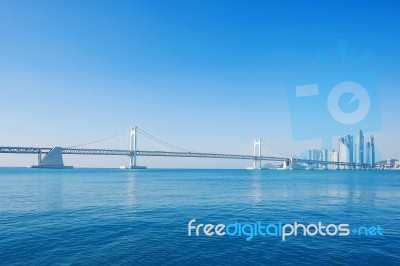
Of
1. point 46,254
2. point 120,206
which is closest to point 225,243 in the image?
point 46,254

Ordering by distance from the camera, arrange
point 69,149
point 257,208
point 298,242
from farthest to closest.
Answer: point 69,149 < point 257,208 < point 298,242

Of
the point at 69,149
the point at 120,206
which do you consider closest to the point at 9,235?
the point at 120,206

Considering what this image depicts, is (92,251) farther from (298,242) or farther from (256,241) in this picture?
(298,242)

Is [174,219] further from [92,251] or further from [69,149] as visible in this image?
[69,149]

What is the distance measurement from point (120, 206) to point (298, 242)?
50.0 feet

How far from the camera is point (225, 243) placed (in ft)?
39.8

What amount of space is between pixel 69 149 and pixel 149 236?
125 m

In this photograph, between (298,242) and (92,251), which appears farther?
(298,242)

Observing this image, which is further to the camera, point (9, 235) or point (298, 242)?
point (9, 235)

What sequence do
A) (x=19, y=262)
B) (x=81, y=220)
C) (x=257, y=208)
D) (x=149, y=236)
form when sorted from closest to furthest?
1. (x=19, y=262)
2. (x=149, y=236)
3. (x=81, y=220)
4. (x=257, y=208)

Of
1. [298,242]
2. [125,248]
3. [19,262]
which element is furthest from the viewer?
[298,242]

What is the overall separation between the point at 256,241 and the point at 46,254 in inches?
336

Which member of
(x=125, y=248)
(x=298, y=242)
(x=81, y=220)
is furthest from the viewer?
(x=81, y=220)

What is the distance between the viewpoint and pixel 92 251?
35.9 feet
